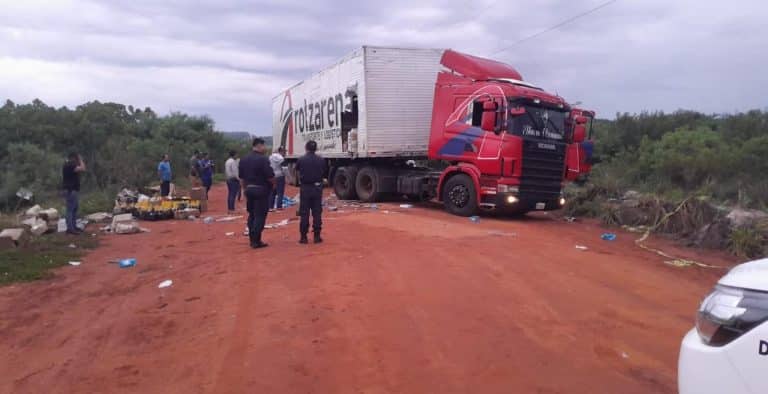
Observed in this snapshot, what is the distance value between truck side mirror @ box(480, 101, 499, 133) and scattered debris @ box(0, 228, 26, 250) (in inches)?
342

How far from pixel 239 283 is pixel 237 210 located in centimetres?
1004

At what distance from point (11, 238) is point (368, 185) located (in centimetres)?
937

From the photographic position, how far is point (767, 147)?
1459cm

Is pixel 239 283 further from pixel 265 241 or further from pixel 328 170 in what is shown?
pixel 328 170

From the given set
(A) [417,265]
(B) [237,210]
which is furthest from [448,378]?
(B) [237,210]

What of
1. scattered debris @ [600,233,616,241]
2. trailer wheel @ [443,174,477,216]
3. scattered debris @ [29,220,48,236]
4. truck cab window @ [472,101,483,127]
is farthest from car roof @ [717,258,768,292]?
scattered debris @ [29,220,48,236]

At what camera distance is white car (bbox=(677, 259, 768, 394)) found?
2191mm

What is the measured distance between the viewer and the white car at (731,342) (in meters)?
2.19

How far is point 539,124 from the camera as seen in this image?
12297 mm

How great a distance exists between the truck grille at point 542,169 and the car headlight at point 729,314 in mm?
9679

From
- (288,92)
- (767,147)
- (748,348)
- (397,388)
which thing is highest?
(288,92)

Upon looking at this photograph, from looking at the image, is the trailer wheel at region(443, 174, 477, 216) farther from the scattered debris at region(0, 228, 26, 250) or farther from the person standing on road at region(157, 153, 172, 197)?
the person standing on road at region(157, 153, 172, 197)

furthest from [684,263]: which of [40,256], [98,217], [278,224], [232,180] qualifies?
[98,217]

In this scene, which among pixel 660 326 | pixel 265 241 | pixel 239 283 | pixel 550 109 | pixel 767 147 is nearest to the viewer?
pixel 660 326
